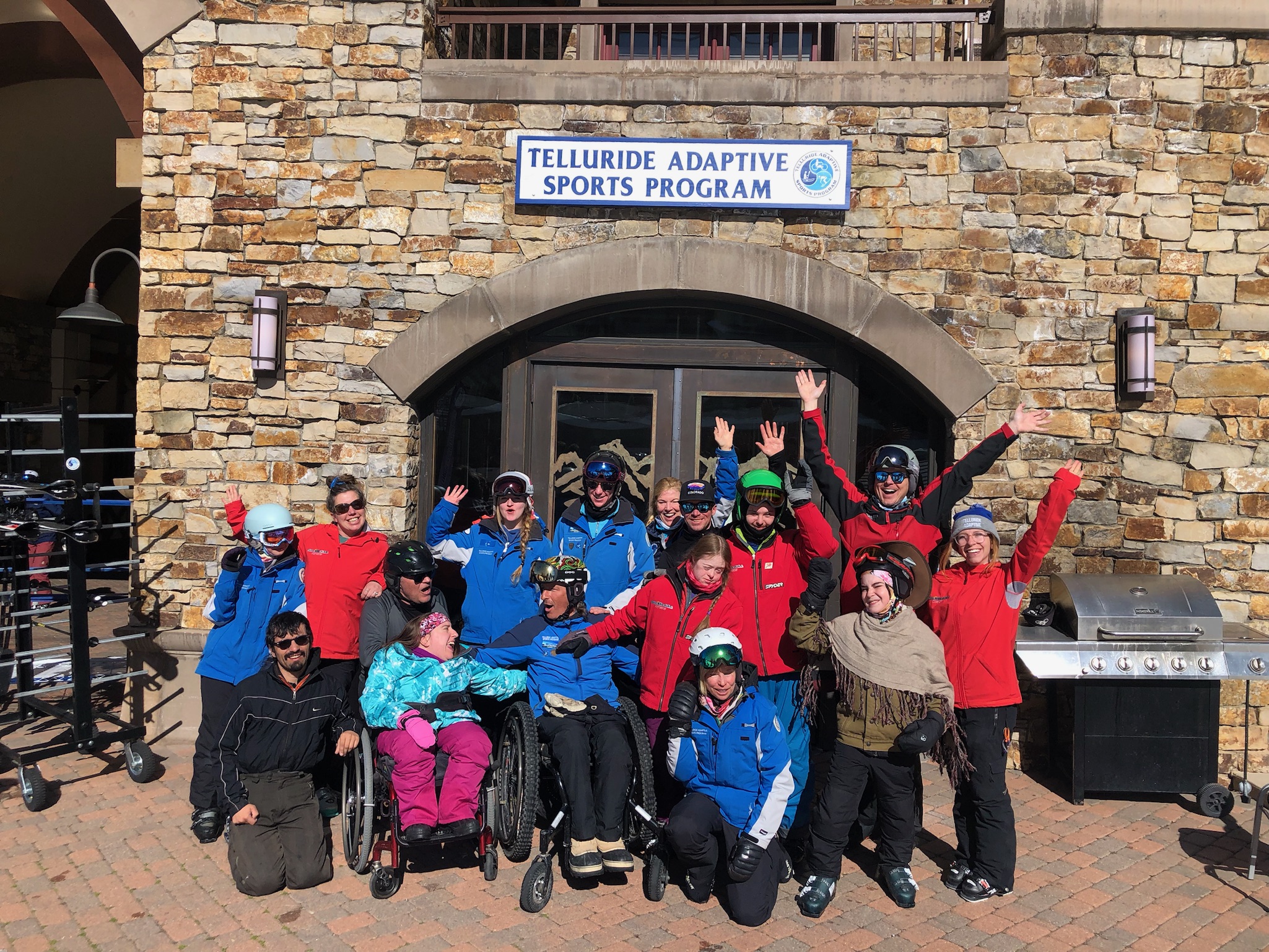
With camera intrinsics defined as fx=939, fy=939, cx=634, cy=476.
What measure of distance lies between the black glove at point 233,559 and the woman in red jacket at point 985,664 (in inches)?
136

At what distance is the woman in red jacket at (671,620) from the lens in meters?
4.46

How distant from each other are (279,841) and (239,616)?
1.22m

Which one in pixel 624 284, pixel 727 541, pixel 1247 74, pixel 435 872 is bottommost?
pixel 435 872

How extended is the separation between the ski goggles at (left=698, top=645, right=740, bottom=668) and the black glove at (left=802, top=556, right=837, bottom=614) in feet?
1.56

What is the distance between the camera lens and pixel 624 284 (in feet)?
20.4

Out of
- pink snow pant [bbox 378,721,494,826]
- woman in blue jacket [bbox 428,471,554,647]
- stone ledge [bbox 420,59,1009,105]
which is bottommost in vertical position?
pink snow pant [bbox 378,721,494,826]

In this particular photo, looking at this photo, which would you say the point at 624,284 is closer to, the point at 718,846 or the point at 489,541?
the point at 489,541

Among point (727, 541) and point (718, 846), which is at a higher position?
point (727, 541)

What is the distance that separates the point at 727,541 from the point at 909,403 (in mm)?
2552

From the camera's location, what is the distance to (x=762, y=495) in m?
4.70

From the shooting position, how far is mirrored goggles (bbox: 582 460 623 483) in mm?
5094

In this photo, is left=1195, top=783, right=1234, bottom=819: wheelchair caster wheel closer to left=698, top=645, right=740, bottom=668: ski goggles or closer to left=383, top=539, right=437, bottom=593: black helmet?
left=698, top=645, right=740, bottom=668: ski goggles

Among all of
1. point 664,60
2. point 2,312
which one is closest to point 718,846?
point 664,60

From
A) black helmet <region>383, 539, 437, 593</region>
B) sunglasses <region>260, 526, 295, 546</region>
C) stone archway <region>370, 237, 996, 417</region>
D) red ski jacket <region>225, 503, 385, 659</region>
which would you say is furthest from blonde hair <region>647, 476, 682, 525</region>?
sunglasses <region>260, 526, 295, 546</region>
